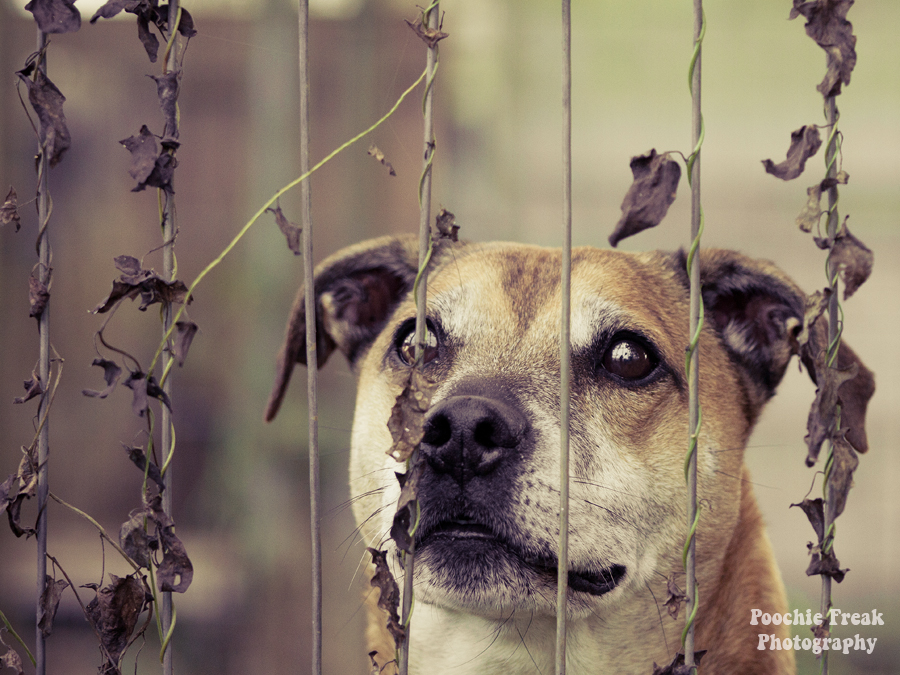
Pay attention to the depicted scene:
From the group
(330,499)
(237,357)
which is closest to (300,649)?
(330,499)

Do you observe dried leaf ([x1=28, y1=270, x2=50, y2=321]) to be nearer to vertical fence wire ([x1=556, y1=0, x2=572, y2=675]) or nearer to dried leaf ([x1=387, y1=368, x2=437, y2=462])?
dried leaf ([x1=387, y1=368, x2=437, y2=462])

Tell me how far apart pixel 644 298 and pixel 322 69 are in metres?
3.07

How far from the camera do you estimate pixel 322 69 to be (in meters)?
4.52

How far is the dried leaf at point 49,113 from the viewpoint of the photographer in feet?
4.49

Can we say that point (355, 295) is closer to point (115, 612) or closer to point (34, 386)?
point (34, 386)

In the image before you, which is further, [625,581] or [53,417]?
[53,417]

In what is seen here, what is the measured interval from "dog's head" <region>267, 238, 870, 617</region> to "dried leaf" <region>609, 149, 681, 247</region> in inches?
18.4

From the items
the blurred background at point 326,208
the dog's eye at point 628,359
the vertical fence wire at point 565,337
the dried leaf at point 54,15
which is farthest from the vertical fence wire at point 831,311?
the blurred background at point 326,208

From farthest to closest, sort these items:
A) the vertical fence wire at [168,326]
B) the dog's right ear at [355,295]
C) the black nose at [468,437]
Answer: the dog's right ear at [355,295], the black nose at [468,437], the vertical fence wire at [168,326]

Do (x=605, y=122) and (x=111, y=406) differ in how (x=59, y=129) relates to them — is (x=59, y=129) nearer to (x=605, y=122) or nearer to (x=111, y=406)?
(x=111, y=406)

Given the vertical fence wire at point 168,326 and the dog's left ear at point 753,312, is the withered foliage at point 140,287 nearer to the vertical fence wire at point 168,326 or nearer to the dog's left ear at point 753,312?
the vertical fence wire at point 168,326

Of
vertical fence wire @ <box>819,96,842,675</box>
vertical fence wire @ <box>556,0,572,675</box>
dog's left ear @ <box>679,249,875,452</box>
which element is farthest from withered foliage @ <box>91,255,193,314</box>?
dog's left ear @ <box>679,249,875,452</box>

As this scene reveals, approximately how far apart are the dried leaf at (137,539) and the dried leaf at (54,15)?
88cm

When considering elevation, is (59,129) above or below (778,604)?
above
